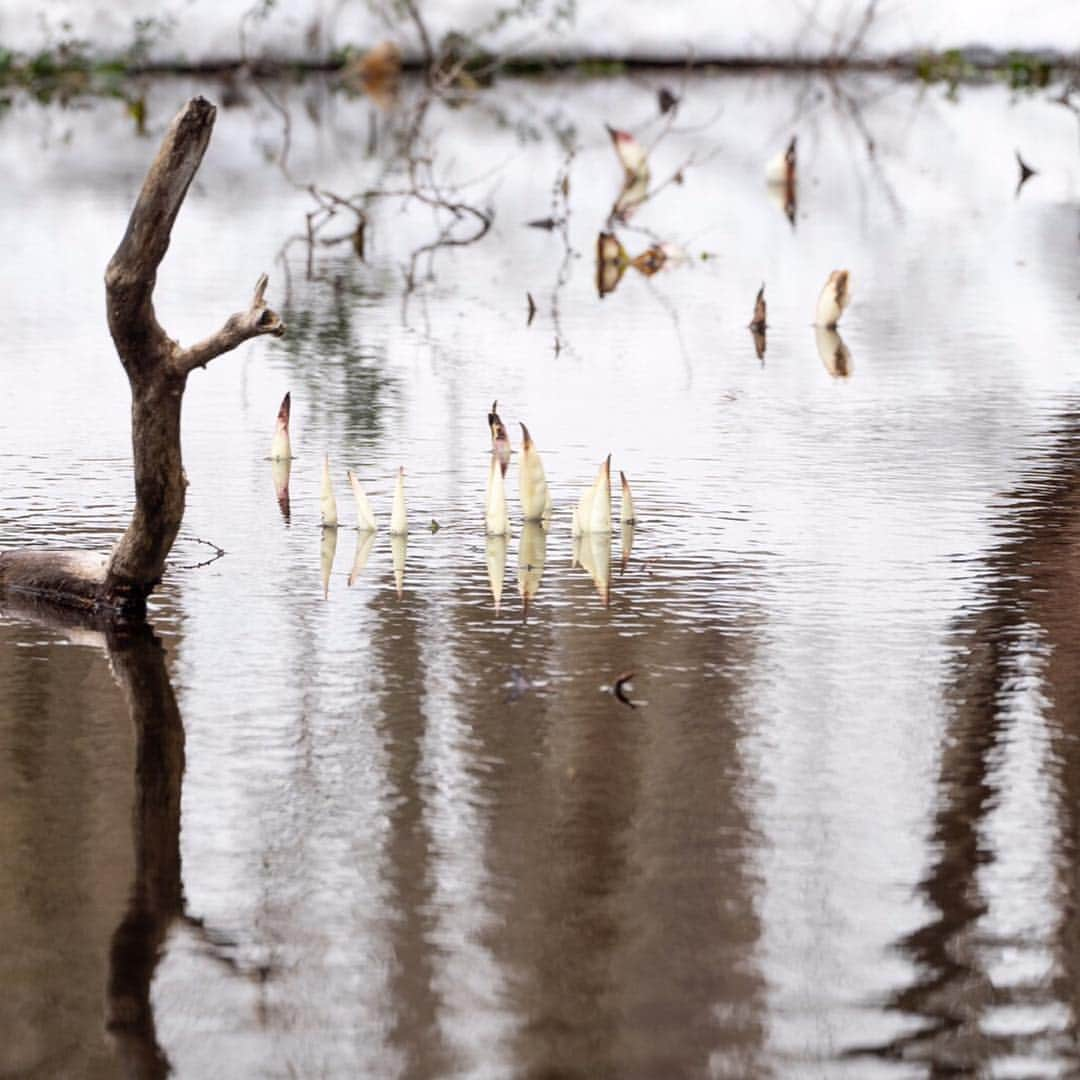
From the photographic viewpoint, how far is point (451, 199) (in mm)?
18172

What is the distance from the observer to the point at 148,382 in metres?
6.08

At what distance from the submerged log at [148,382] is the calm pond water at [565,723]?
0.19 metres

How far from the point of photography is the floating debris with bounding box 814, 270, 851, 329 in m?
11.4

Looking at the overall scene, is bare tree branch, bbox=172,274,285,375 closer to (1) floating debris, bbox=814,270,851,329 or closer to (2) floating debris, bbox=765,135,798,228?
(1) floating debris, bbox=814,270,851,329

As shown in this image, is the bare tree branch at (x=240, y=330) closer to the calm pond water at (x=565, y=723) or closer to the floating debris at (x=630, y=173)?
the calm pond water at (x=565, y=723)

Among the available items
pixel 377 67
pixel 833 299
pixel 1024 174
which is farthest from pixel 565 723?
pixel 377 67

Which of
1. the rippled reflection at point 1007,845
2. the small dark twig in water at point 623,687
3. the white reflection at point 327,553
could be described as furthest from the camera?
the white reflection at point 327,553

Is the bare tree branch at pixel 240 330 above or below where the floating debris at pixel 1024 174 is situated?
below

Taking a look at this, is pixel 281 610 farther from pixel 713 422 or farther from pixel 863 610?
pixel 713 422

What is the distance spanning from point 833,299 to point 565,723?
6.61 m

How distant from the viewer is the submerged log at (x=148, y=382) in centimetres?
579

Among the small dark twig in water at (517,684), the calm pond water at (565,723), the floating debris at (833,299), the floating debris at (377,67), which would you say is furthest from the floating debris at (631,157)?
the floating debris at (377,67)

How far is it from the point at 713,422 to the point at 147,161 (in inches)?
551

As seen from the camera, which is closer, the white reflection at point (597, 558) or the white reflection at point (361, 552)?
the white reflection at point (597, 558)
